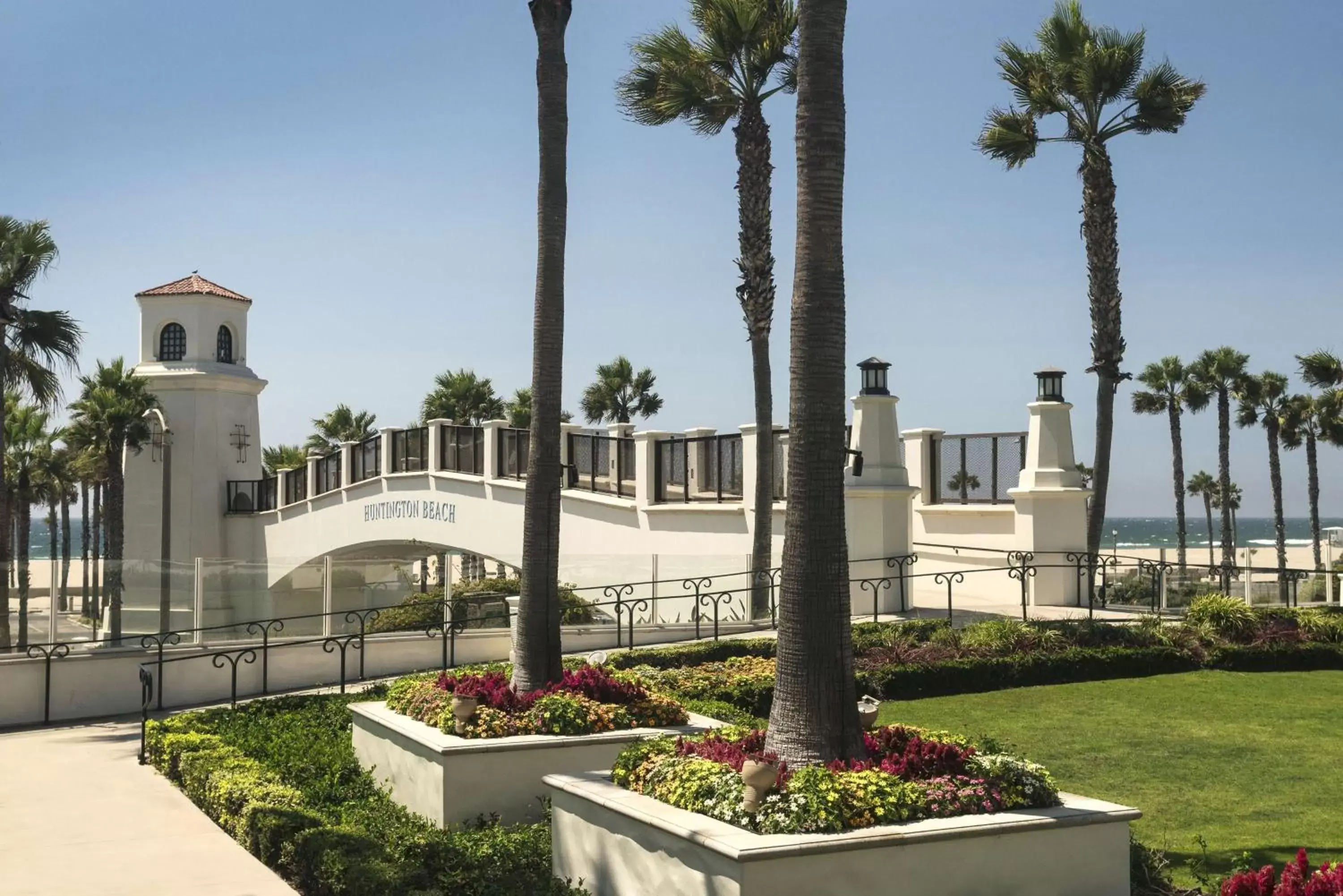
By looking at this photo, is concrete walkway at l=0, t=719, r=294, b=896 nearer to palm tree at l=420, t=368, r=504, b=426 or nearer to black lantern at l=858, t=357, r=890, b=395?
black lantern at l=858, t=357, r=890, b=395

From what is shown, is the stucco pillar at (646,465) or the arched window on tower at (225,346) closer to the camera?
the stucco pillar at (646,465)

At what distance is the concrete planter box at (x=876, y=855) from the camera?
6.91 metres

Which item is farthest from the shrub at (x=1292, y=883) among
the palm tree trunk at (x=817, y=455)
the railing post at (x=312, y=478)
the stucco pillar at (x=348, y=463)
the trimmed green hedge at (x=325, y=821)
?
the railing post at (x=312, y=478)

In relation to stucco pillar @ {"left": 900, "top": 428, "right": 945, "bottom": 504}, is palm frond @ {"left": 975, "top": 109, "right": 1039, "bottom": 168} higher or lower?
higher

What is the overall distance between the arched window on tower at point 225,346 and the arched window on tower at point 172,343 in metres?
1.07

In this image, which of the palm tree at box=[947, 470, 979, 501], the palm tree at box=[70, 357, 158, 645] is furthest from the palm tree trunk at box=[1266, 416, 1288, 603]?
the palm tree at box=[70, 357, 158, 645]

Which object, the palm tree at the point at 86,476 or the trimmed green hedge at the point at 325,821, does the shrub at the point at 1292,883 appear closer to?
the trimmed green hedge at the point at 325,821

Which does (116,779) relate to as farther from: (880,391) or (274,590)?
(880,391)

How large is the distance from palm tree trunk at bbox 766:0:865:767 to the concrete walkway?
139 inches

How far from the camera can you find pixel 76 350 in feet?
90.3

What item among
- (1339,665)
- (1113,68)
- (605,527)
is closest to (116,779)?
(1339,665)

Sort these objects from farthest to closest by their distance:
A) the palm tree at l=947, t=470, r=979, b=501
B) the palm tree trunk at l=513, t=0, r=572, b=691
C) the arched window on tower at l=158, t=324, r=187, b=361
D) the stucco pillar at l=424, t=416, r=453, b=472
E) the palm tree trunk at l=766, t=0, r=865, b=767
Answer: the arched window on tower at l=158, t=324, r=187, b=361, the stucco pillar at l=424, t=416, r=453, b=472, the palm tree at l=947, t=470, r=979, b=501, the palm tree trunk at l=513, t=0, r=572, b=691, the palm tree trunk at l=766, t=0, r=865, b=767

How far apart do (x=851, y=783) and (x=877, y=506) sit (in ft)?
49.1

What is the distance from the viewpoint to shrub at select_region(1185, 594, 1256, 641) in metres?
18.3
